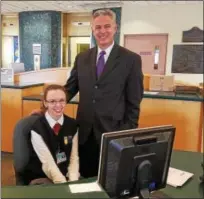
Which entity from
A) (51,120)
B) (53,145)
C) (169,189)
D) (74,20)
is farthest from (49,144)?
(74,20)

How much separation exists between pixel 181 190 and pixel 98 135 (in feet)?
2.20

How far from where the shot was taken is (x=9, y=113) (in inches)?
130

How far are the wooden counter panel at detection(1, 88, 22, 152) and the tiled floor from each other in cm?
11

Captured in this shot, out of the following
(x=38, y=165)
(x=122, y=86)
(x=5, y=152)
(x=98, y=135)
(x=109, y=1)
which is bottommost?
(x=5, y=152)

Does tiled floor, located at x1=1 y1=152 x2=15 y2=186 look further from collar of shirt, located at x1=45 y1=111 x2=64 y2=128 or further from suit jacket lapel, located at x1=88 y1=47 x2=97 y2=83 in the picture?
suit jacket lapel, located at x1=88 y1=47 x2=97 y2=83

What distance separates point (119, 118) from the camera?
66.1 inches

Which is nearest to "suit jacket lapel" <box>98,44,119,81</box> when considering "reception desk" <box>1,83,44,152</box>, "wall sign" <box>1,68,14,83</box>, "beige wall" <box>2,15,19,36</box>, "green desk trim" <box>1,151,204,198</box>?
"green desk trim" <box>1,151,204,198</box>

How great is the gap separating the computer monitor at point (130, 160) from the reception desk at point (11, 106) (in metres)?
2.46

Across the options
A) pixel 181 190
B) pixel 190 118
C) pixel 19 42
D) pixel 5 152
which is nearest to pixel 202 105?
pixel 190 118

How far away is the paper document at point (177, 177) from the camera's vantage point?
1184mm

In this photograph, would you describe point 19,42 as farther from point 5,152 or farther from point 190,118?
point 190,118

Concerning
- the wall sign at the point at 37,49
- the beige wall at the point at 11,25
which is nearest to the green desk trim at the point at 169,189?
the wall sign at the point at 37,49

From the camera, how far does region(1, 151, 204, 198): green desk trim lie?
840 mm

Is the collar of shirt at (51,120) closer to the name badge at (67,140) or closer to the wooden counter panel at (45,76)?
the name badge at (67,140)
